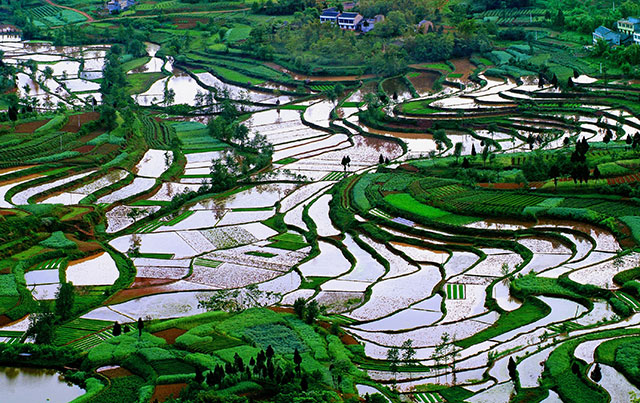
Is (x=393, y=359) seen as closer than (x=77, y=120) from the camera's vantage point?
Yes

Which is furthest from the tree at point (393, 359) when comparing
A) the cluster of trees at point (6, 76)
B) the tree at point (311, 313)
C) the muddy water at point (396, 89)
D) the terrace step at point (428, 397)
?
the cluster of trees at point (6, 76)

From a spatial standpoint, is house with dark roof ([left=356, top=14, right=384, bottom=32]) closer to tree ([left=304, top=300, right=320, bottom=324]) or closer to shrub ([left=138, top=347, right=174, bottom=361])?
tree ([left=304, top=300, right=320, bottom=324])

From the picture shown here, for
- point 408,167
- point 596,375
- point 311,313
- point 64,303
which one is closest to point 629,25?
point 408,167

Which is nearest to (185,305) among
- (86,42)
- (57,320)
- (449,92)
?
(57,320)

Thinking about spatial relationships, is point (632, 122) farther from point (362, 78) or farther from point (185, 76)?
point (185, 76)

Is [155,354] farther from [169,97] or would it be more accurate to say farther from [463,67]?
[463,67]
